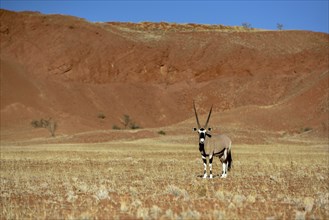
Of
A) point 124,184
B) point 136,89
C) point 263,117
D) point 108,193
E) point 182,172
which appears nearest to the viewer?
point 108,193

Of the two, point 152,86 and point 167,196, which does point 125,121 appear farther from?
point 167,196

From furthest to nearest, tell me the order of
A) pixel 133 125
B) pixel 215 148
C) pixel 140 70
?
pixel 140 70 → pixel 133 125 → pixel 215 148

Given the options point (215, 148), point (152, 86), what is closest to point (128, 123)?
point (152, 86)

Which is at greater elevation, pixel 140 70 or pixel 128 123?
pixel 140 70

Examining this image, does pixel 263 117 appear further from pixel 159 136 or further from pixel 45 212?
pixel 45 212

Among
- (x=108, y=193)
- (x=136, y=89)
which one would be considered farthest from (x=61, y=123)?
(x=108, y=193)

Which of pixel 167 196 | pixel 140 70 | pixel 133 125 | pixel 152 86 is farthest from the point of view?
pixel 140 70

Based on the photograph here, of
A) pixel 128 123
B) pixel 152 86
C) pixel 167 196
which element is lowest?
pixel 167 196

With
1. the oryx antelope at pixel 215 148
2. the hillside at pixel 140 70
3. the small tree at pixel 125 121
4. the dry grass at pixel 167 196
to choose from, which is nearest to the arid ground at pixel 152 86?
the hillside at pixel 140 70

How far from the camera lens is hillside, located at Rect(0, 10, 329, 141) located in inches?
3083

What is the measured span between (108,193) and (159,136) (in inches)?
1587

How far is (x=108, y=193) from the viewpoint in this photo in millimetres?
13609

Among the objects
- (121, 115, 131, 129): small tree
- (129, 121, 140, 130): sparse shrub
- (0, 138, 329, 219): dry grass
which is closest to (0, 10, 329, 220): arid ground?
(129, 121, 140, 130): sparse shrub

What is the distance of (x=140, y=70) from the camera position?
301 feet
